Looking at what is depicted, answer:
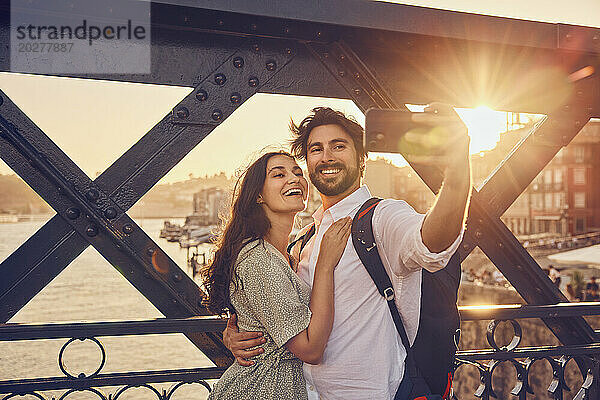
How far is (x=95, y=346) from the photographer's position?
65.4 m

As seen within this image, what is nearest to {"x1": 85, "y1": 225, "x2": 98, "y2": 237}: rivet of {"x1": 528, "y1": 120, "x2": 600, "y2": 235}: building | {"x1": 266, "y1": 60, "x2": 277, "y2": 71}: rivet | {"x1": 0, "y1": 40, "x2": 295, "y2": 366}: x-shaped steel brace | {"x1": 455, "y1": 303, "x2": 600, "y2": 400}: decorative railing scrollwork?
{"x1": 0, "y1": 40, "x2": 295, "y2": 366}: x-shaped steel brace

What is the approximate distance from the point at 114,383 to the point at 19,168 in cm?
104

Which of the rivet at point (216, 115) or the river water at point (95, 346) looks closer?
the rivet at point (216, 115)

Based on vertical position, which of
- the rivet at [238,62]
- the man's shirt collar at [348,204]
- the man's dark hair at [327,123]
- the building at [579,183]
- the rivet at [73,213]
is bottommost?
the rivet at [73,213]

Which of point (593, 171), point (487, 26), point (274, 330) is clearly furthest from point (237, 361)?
point (593, 171)

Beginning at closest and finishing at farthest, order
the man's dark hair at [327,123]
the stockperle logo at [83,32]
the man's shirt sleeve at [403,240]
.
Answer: the man's shirt sleeve at [403,240] → the stockperle logo at [83,32] → the man's dark hair at [327,123]

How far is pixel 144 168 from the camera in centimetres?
262

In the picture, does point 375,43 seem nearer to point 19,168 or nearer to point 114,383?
point 19,168

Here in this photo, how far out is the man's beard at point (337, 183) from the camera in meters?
2.62

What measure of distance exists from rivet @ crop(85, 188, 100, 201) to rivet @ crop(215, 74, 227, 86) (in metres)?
0.74

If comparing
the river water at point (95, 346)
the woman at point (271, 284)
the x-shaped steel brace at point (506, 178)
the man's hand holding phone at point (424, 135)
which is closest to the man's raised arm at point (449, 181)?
the man's hand holding phone at point (424, 135)

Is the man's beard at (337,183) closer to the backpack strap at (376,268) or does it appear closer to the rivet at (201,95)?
the backpack strap at (376,268)

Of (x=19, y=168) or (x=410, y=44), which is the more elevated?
(x=410, y=44)

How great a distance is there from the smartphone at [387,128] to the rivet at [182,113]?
1.16m
